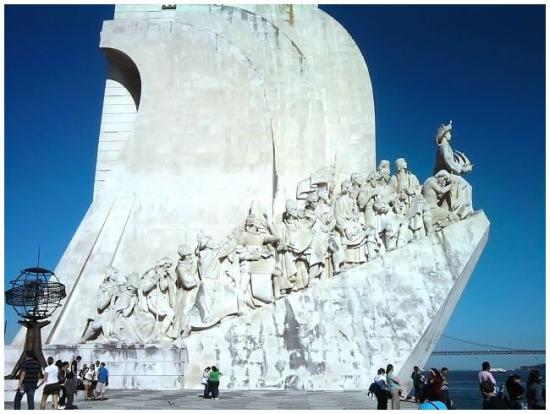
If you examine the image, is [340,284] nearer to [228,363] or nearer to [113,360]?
[228,363]

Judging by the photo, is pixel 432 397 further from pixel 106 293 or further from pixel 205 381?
pixel 106 293

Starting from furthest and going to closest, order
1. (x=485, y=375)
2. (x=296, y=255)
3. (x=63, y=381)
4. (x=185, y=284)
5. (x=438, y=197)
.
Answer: (x=438, y=197)
(x=296, y=255)
(x=185, y=284)
(x=63, y=381)
(x=485, y=375)

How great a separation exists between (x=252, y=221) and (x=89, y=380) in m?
3.91

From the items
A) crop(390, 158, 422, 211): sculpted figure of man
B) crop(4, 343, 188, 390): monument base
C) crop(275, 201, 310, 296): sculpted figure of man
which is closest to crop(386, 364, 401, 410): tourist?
crop(4, 343, 188, 390): monument base

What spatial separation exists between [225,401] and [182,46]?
306 inches

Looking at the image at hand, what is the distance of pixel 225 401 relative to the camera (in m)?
8.02

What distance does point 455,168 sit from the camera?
1155 cm

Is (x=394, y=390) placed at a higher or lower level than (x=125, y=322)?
lower

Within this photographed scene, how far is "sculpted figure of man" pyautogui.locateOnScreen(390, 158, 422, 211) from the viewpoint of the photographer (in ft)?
38.1

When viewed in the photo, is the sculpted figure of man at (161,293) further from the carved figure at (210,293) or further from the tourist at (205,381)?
the tourist at (205,381)

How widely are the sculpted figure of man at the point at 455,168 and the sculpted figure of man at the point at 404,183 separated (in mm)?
554

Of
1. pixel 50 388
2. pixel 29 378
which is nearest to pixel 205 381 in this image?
pixel 50 388

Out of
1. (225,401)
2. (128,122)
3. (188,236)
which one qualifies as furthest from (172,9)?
(225,401)

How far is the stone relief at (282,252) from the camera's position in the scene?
10305 mm
